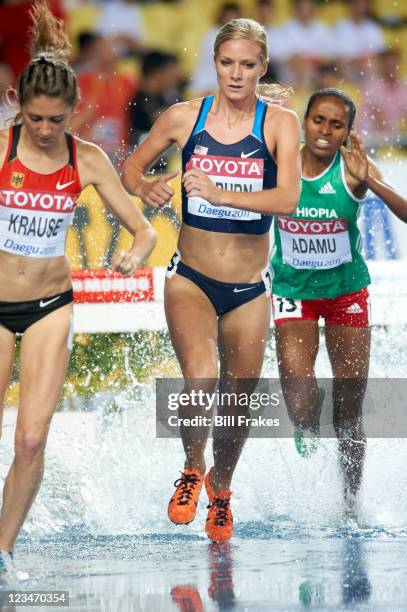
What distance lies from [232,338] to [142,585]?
154 cm

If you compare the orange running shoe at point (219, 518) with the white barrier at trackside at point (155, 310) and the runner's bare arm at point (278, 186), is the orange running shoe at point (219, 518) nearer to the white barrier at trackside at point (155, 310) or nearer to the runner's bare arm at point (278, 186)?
the runner's bare arm at point (278, 186)

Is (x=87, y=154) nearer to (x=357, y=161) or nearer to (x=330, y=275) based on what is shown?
(x=357, y=161)

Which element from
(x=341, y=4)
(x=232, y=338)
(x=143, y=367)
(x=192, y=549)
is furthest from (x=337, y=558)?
(x=341, y=4)

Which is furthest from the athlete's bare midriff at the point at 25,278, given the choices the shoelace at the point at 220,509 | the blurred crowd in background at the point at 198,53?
the blurred crowd in background at the point at 198,53

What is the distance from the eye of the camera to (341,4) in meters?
12.5

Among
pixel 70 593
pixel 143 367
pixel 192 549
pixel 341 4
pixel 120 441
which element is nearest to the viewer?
pixel 70 593

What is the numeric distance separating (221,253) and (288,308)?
95cm

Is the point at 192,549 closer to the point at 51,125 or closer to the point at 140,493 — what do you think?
the point at 140,493

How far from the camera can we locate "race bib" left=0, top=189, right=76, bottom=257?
530cm

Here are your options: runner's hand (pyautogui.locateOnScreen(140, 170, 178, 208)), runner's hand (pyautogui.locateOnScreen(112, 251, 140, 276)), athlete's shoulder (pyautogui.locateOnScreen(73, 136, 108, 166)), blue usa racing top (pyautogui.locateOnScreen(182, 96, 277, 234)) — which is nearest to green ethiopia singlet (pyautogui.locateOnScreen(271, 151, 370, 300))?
blue usa racing top (pyautogui.locateOnScreen(182, 96, 277, 234))

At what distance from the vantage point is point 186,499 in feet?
19.7

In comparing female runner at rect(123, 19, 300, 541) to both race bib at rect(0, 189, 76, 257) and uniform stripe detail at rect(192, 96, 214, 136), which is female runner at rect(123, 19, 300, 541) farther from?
race bib at rect(0, 189, 76, 257)

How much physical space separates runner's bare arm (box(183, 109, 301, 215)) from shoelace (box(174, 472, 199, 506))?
139cm

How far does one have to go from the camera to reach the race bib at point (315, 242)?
Result: 677 cm
